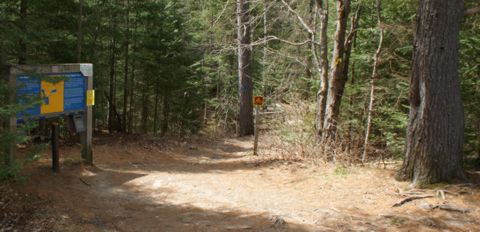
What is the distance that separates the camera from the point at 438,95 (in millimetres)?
5809

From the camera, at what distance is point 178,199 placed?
22.3 ft

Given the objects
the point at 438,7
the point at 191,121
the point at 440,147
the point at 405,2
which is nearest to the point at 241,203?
the point at 440,147

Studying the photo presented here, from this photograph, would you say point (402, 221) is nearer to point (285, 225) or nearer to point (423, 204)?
point (423, 204)

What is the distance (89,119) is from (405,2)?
7.18 metres

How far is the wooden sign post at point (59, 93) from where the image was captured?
22.8 feet

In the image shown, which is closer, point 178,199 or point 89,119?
point 178,199

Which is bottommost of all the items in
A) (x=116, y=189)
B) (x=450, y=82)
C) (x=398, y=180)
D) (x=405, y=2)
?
(x=116, y=189)

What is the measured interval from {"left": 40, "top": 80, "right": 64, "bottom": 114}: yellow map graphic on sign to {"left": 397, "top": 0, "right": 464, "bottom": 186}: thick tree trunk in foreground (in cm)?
631

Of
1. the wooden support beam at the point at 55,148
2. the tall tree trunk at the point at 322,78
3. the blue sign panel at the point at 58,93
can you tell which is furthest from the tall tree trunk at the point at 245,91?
the wooden support beam at the point at 55,148

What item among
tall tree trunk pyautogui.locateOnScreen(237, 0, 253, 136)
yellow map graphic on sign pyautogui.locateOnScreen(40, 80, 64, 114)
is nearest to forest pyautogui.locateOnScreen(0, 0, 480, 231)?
yellow map graphic on sign pyautogui.locateOnScreen(40, 80, 64, 114)

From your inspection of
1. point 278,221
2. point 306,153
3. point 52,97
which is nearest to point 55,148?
point 52,97

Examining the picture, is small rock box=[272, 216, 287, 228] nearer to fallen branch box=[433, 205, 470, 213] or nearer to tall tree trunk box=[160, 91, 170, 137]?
fallen branch box=[433, 205, 470, 213]

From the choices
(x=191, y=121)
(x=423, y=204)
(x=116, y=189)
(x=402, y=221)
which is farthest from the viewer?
(x=191, y=121)

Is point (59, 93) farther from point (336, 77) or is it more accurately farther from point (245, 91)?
point (245, 91)
